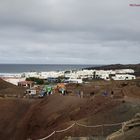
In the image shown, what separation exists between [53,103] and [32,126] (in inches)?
214

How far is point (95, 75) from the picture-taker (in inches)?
5837

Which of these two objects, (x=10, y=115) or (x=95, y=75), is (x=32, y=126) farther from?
(x=95, y=75)

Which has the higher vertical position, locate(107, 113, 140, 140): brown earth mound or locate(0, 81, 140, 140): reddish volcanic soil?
locate(107, 113, 140, 140): brown earth mound

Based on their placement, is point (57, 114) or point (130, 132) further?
point (57, 114)

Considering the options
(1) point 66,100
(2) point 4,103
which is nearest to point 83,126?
(1) point 66,100

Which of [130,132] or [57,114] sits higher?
[130,132]

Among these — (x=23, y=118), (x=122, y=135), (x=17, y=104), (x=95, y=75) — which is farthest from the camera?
(x=95, y=75)

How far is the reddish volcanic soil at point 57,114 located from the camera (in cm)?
3584

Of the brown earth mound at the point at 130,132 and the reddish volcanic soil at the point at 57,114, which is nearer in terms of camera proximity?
the brown earth mound at the point at 130,132

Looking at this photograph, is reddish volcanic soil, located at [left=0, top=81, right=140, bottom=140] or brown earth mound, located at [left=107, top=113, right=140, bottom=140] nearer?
brown earth mound, located at [left=107, top=113, right=140, bottom=140]

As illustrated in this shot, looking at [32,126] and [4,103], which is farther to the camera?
[4,103]

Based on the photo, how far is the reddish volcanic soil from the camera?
118 ft

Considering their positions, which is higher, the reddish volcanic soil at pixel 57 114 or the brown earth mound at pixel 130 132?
the brown earth mound at pixel 130 132

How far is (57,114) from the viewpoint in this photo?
45062 millimetres
